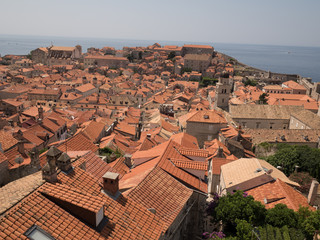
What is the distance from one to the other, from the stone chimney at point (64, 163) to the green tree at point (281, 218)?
31.3ft

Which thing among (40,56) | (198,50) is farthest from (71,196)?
(40,56)

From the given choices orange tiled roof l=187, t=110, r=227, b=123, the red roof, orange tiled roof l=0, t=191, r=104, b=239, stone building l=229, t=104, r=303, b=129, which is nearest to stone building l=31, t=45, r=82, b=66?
stone building l=229, t=104, r=303, b=129

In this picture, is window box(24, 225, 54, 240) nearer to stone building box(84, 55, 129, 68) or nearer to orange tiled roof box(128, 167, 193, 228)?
orange tiled roof box(128, 167, 193, 228)

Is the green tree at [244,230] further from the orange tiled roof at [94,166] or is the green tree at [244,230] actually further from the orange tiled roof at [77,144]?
the orange tiled roof at [77,144]

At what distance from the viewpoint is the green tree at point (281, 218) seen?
12.8m

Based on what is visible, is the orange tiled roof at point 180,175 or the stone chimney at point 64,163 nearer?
the stone chimney at point 64,163

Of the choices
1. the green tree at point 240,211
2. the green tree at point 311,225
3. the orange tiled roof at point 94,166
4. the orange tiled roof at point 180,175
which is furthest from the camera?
the orange tiled roof at point 180,175

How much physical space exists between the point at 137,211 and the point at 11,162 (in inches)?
415

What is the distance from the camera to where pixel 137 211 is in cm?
1052

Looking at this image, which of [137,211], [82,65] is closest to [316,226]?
[137,211]

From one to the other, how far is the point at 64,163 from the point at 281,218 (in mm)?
10182

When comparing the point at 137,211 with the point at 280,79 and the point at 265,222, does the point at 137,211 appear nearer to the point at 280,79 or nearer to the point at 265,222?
the point at 265,222

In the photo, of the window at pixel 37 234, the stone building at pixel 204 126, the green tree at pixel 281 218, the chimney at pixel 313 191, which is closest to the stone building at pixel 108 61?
the stone building at pixel 204 126

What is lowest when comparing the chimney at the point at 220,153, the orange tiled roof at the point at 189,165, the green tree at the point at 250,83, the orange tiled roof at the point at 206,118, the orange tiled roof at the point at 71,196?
the green tree at the point at 250,83
